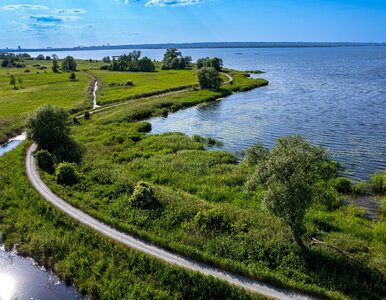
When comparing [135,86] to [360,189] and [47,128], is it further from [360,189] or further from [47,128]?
[360,189]

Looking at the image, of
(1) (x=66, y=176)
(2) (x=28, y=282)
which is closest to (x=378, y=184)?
(1) (x=66, y=176)

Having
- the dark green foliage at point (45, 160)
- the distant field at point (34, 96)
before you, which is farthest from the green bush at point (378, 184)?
the distant field at point (34, 96)

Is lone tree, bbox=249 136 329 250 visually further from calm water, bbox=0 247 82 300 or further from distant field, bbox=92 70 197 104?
distant field, bbox=92 70 197 104

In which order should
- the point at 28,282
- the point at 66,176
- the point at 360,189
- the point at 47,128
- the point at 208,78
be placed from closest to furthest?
the point at 28,282 < the point at 360,189 < the point at 66,176 < the point at 47,128 < the point at 208,78

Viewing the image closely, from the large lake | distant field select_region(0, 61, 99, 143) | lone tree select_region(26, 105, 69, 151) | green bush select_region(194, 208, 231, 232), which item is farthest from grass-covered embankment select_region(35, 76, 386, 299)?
distant field select_region(0, 61, 99, 143)

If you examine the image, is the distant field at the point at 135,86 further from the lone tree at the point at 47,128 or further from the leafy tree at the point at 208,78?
the lone tree at the point at 47,128

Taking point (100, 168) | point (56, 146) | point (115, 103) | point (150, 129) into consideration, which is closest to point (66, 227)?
point (100, 168)
